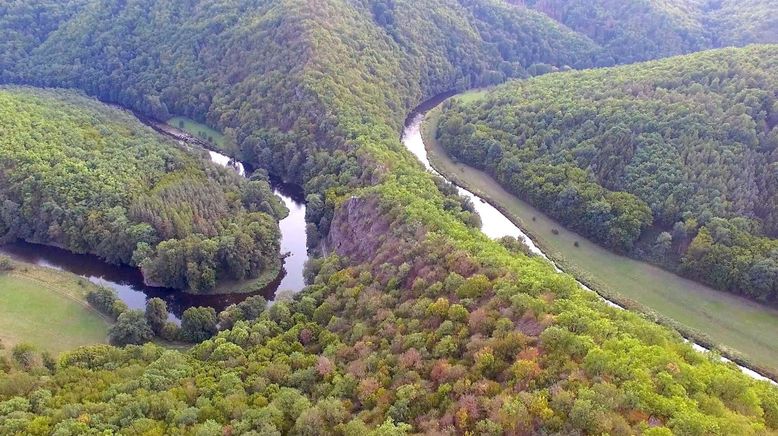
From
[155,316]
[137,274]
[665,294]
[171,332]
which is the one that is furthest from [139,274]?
[665,294]

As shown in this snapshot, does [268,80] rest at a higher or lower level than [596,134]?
lower

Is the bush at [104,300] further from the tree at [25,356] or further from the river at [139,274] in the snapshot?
the tree at [25,356]

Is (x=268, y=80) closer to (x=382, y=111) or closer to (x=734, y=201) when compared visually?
(x=382, y=111)

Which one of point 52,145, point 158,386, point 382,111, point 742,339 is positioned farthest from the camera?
point 382,111

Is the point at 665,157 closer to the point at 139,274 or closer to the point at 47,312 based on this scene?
the point at 139,274

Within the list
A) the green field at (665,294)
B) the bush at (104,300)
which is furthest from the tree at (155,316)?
the green field at (665,294)

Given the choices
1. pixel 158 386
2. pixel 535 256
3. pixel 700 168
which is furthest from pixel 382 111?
pixel 158 386
